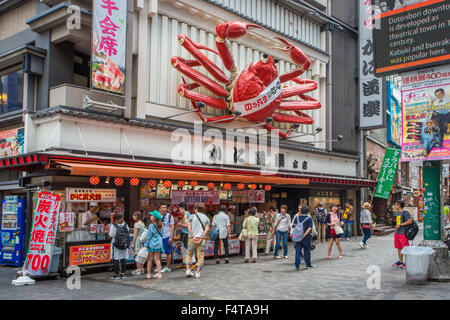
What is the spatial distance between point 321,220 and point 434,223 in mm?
8807

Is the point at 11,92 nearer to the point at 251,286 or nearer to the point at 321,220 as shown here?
the point at 251,286

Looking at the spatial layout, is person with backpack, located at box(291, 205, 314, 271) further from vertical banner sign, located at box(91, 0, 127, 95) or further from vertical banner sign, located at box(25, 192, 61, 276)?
vertical banner sign, located at box(91, 0, 127, 95)

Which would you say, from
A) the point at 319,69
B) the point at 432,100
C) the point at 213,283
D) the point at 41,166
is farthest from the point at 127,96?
the point at 319,69

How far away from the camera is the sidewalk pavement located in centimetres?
905

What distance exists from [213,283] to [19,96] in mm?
9341

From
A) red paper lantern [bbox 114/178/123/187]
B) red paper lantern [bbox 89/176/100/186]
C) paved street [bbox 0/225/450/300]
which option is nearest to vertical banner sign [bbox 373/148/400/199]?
paved street [bbox 0/225/450/300]

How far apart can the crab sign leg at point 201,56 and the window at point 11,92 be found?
5.61 m

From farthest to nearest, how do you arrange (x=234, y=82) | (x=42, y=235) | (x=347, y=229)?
(x=347, y=229), (x=234, y=82), (x=42, y=235)

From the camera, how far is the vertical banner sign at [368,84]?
2452 cm

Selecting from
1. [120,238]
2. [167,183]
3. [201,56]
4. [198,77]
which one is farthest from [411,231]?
[201,56]

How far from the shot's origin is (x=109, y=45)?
12969 mm

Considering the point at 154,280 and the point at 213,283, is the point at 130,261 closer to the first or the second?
the point at 154,280

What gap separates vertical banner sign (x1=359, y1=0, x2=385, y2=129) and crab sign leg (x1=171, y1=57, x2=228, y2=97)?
1103 cm

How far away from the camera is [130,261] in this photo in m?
12.8
